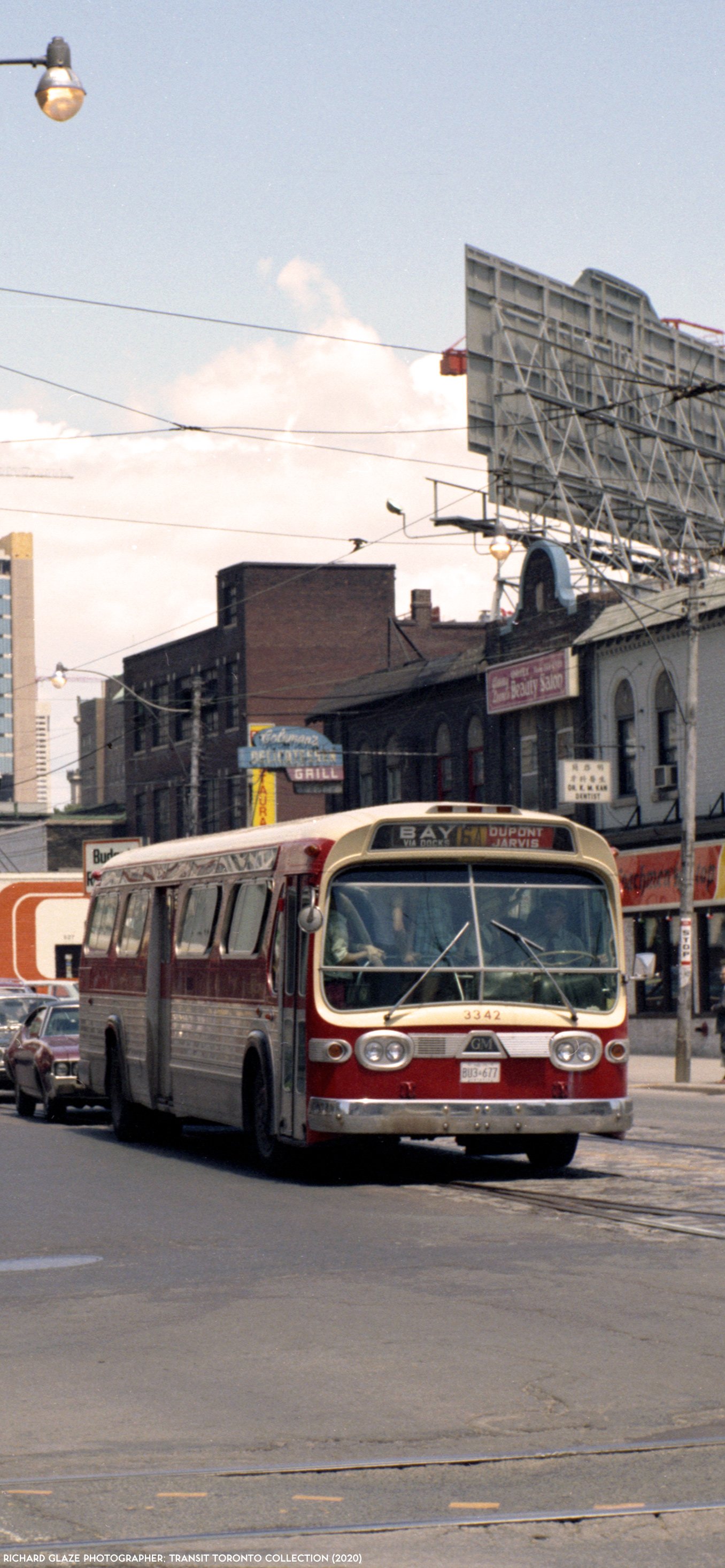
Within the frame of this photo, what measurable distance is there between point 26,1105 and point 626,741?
69.0 ft

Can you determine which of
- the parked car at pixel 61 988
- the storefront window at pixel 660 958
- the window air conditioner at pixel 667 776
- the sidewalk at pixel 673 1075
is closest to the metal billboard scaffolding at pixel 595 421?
the window air conditioner at pixel 667 776

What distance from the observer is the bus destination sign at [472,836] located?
15.4 metres

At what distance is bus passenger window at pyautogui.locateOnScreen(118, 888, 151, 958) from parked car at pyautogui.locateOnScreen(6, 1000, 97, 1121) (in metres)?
3.03

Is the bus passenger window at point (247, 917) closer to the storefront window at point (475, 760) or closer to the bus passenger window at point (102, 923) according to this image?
the bus passenger window at point (102, 923)

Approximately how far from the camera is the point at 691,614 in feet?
102

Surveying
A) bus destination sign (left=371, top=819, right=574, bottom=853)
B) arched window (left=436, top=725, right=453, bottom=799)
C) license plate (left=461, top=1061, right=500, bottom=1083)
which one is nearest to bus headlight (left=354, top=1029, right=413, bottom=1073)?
license plate (left=461, top=1061, right=500, bottom=1083)

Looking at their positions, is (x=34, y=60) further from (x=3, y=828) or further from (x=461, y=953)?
(x=3, y=828)

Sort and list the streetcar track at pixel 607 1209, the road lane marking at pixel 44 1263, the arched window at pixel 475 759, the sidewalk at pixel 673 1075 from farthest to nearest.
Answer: the arched window at pixel 475 759 < the sidewalk at pixel 673 1075 < the streetcar track at pixel 607 1209 < the road lane marking at pixel 44 1263

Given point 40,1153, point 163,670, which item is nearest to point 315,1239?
point 40,1153

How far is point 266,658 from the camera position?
2776 inches

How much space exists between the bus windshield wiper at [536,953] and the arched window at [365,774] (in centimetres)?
3969

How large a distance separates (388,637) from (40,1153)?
49191 mm

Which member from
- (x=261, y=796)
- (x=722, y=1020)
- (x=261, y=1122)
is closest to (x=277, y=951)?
Result: (x=261, y=1122)

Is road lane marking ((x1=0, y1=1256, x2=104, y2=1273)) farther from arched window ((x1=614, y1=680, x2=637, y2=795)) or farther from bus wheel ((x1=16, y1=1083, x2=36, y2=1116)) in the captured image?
arched window ((x1=614, y1=680, x2=637, y2=795))
